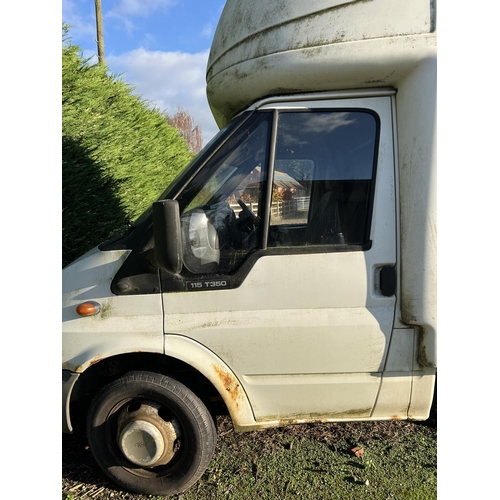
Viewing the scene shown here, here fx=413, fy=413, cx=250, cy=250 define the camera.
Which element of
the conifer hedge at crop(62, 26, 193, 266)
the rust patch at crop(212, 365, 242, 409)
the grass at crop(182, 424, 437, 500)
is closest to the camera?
the rust patch at crop(212, 365, 242, 409)

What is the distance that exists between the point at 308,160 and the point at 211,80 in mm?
849

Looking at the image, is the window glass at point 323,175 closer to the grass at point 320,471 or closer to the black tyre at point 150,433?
the black tyre at point 150,433

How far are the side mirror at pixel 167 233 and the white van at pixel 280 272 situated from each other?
0.23 meters

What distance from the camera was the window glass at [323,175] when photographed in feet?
7.37

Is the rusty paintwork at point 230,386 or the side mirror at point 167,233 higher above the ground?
the side mirror at point 167,233

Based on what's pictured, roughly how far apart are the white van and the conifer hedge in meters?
3.41

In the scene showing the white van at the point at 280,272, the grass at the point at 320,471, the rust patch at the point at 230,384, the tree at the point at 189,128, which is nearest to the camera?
the white van at the point at 280,272

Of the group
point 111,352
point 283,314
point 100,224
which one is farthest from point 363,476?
point 100,224

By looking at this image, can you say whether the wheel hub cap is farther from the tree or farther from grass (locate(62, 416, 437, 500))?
the tree

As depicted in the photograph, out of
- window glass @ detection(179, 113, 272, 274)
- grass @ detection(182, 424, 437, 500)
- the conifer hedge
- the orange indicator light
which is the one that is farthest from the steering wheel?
the conifer hedge

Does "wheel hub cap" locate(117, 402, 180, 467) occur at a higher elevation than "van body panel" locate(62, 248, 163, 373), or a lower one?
lower

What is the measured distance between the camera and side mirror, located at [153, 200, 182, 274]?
1.91 metres

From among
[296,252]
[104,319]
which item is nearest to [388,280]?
[296,252]

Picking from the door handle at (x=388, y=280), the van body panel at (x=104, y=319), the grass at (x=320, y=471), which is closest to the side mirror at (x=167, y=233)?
the van body panel at (x=104, y=319)
